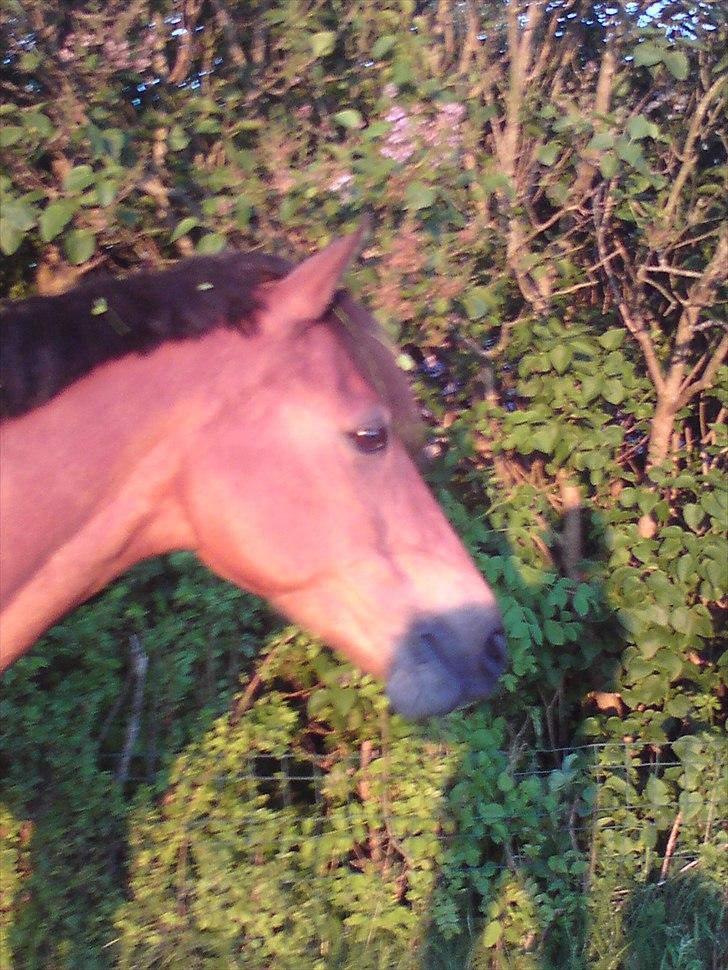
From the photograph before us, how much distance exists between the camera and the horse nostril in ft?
6.15

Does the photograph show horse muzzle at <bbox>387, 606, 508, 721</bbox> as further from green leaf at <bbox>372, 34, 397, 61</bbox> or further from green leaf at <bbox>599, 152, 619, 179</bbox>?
green leaf at <bbox>372, 34, 397, 61</bbox>

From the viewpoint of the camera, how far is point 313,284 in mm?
1852

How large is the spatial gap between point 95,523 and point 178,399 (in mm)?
292

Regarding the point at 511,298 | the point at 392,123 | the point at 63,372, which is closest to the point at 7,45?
the point at 392,123

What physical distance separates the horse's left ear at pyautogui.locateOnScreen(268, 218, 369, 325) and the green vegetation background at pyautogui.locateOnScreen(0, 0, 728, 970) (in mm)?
1027

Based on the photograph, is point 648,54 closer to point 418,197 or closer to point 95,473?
point 418,197

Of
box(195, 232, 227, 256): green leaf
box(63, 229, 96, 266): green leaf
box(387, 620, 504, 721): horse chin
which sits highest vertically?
box(63, 229, 96, 266): green leaf

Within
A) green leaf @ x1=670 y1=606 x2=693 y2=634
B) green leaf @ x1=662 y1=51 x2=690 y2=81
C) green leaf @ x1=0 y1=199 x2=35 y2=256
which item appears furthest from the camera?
green leaf @ x1=670 y1=606 x2=693 y2=634

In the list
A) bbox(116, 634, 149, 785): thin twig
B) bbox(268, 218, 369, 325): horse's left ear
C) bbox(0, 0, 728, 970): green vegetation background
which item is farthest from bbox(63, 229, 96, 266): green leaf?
bbox(116, 634, 149, 785): thin twig

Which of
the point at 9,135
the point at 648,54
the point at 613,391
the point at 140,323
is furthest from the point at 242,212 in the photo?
the point at 613,391

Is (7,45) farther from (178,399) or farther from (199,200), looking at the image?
(178,399)

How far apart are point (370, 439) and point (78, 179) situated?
1.44 meters

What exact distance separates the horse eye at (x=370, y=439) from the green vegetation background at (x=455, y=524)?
1250 mm

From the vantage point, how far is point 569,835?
3.87 metres
